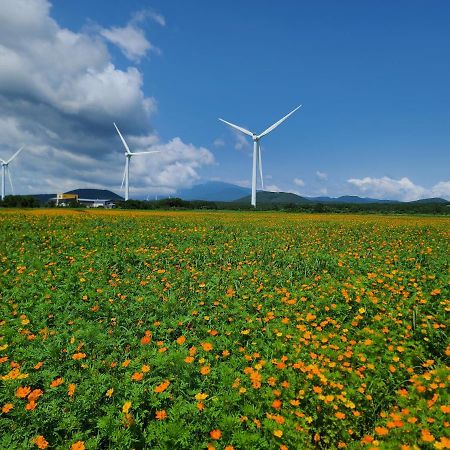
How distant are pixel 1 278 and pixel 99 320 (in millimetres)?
3652

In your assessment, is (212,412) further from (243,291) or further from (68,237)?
(68,237)

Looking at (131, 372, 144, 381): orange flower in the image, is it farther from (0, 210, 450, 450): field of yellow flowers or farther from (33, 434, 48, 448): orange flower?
(33, 434, 48, 448): orange flower

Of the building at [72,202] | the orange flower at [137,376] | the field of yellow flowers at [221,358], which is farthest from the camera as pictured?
the building at [72,202]

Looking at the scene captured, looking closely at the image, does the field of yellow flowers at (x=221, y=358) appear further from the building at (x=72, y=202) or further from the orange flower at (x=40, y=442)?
the building at (x=72, y=202)

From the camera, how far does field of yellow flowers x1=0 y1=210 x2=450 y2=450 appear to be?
3490 millimetres

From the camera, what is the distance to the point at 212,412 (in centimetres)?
362

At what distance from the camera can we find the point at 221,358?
5.11 m

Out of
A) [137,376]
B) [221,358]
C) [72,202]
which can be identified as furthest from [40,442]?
[72,202]

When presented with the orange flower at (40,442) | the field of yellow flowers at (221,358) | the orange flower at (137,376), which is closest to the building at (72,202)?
the field of yellow flowers at (221,358)

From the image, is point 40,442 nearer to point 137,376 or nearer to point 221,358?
point 137,376

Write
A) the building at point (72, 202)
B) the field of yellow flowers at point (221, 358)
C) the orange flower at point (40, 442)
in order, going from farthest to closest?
the building at point (72, 202) → the field of yellow flowers at point (221, 358) → the orange flower at point (40, 442)

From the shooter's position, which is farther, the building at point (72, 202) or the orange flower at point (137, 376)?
the building at point (72, 202)

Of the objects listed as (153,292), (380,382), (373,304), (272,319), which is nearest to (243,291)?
(272,319)

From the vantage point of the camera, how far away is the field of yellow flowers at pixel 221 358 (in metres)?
3.49
